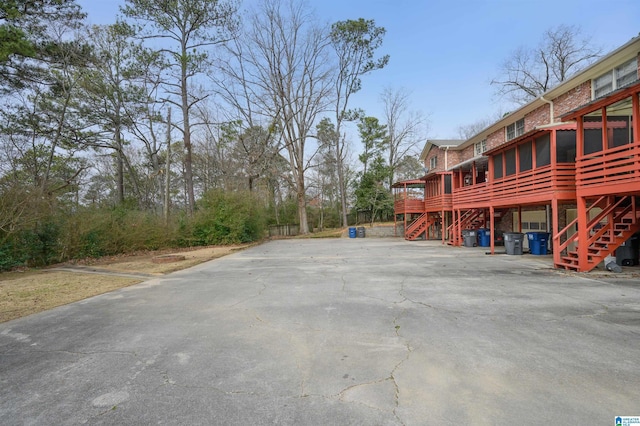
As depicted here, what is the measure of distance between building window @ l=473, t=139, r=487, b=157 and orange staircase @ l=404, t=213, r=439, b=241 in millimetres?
5160

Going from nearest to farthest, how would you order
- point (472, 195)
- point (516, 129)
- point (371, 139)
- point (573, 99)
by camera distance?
point (573, 99)
point (472, 195)
point (516, 129)
point (371, 139)

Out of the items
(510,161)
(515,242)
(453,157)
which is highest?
(453,157)

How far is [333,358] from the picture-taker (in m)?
3.26

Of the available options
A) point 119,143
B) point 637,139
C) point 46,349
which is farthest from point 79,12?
point 637,139

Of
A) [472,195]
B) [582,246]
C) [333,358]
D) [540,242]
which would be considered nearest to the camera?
[333,358]

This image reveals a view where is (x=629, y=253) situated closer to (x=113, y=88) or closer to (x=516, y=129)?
(x=516, y=129)

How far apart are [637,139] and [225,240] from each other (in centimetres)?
1791

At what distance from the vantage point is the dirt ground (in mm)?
6020

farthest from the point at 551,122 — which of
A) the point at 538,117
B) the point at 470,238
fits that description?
Result: the point at 470,238

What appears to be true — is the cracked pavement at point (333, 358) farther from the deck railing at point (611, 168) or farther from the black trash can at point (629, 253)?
the black trash can at point (629, 253)

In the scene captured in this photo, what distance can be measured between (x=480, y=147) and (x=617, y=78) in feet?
30.0

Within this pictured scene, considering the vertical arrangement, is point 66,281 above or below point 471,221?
below

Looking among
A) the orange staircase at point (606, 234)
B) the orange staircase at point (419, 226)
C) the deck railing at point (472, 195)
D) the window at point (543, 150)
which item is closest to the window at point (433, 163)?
the orange staircase at point (419, 226)

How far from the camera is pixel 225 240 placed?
1900cm
